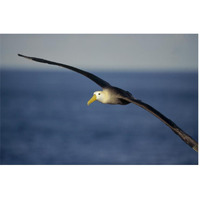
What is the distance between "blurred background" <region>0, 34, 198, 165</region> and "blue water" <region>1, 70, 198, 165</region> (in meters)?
0.02

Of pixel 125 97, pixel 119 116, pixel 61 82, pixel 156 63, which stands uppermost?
pixel 61 82

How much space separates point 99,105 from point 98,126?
2.58 m

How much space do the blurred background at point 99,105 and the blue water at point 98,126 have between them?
2cm

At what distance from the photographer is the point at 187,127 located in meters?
7.18

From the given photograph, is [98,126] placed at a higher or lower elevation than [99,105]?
lower

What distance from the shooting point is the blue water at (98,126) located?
810 centimetres

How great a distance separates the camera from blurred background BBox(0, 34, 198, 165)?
5.61 metres

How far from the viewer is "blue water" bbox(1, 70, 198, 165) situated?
8102 mm

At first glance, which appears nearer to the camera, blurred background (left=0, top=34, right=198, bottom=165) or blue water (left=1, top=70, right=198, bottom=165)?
blurred background (left=0, top=34, right=198, bottom=165)

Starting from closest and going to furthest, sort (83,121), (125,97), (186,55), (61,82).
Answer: (125,97) < (186,55) < (83,121) < (61,82)

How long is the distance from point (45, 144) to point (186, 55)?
16.0 ft

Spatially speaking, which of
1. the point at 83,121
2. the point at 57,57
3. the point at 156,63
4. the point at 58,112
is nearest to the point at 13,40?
the point at 57,57

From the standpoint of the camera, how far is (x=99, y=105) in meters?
13.6

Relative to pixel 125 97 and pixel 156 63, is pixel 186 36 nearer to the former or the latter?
pixel 156 63
